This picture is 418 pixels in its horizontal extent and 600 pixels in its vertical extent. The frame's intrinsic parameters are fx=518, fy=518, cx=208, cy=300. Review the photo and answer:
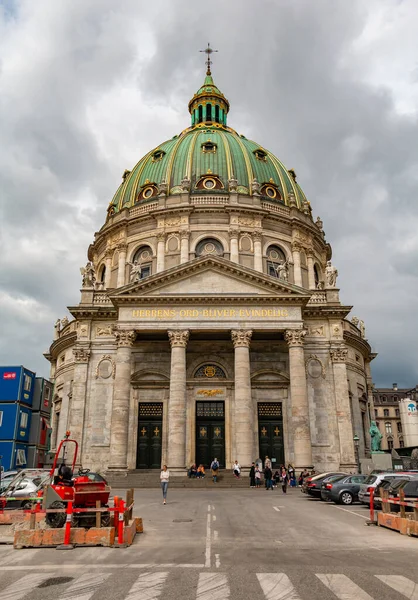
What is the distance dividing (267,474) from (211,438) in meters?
8.92

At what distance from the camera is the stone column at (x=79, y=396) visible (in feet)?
124

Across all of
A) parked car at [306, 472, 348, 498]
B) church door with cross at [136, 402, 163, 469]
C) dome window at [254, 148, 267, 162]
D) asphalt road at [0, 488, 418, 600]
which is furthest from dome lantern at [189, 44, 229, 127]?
asphalt road at [0, 488, 418, 600]

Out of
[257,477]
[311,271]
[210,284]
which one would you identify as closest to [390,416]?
[311,271]

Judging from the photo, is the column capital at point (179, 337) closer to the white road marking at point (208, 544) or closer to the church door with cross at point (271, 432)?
the church door with cross at point (271, 432)

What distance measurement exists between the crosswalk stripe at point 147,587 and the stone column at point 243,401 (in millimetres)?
25104

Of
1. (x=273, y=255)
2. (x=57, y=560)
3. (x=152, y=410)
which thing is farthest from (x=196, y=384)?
(x=57, y=560)

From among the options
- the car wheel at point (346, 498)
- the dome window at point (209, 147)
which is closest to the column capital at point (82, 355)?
the car wheel at point (346, 498)

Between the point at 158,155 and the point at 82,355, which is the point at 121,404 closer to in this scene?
the point at 82,355

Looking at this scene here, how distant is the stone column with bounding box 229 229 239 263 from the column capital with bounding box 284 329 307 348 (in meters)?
12.3

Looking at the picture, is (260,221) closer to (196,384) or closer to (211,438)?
(196,384)

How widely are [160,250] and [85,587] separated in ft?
136

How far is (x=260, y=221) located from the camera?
49.5m

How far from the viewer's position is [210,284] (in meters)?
37.8

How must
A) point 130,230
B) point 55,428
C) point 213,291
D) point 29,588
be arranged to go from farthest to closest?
point 130,230
point 55,428
point 213,291
point 29,588
